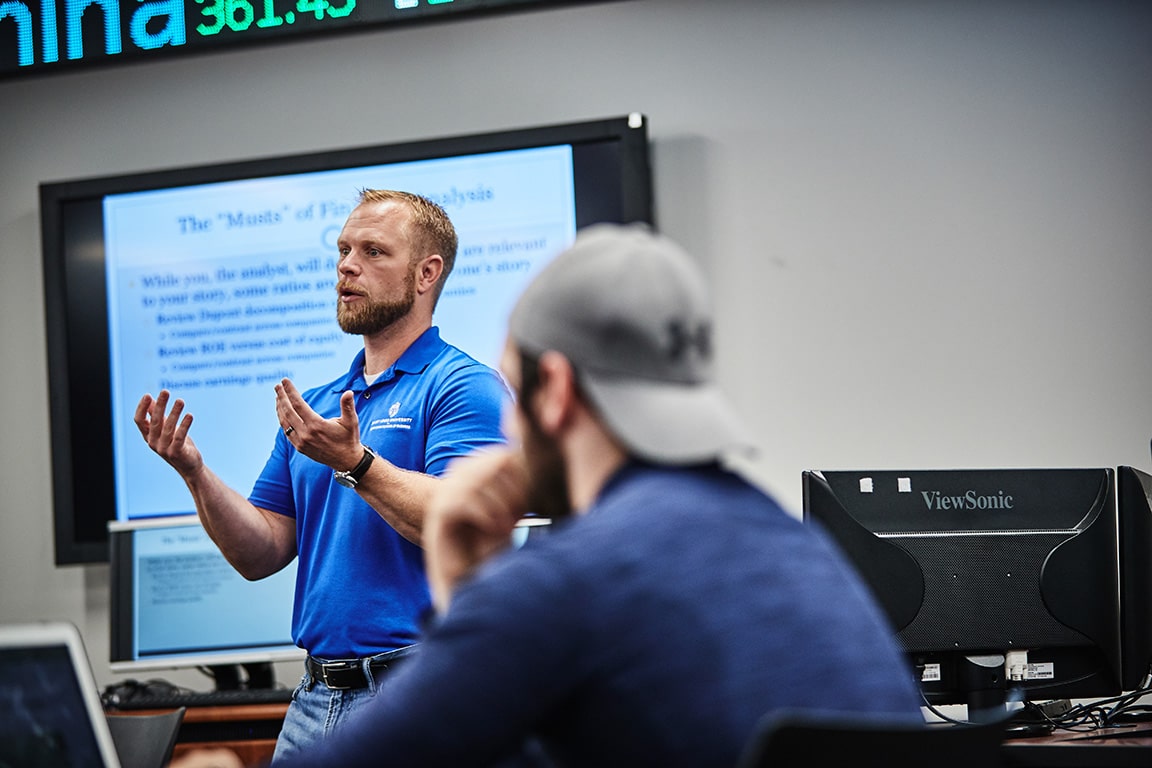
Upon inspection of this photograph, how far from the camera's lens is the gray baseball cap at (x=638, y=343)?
1007mm

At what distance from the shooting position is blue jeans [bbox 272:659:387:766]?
1970mm

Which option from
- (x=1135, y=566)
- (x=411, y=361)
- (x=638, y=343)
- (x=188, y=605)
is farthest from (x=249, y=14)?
(x=1135, y=566)

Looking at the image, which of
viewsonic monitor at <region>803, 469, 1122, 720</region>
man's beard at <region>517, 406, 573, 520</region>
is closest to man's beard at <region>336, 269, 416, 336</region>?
viewsonic monitor at <region>803, 469, 1122, 720</region>

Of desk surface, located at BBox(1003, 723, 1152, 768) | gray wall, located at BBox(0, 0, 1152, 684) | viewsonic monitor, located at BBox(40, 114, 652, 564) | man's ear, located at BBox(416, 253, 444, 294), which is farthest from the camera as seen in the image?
viewsonic monitor, located at BBox(40, 114, 652, 564)

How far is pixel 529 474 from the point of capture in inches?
44.0

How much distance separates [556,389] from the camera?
1.04 meters

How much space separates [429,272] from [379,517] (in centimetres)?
51

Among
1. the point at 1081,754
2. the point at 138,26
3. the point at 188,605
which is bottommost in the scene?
the point at 1081,754

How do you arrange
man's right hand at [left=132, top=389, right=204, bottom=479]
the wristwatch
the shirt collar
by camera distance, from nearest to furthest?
the wristwatch, man's right hand at [left=132, top=389, right=204, bottom=479], the shirt collar

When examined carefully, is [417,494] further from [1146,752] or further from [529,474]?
[1146,752]

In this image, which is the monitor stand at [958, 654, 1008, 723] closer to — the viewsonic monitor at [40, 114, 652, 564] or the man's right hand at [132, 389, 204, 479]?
the man's right hand at [132, 389, 204, 479]

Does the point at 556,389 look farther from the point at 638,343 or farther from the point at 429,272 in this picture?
the point at 429,272

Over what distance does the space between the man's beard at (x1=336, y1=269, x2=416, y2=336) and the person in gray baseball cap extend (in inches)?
49.1

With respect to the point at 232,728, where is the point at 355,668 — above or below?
above
